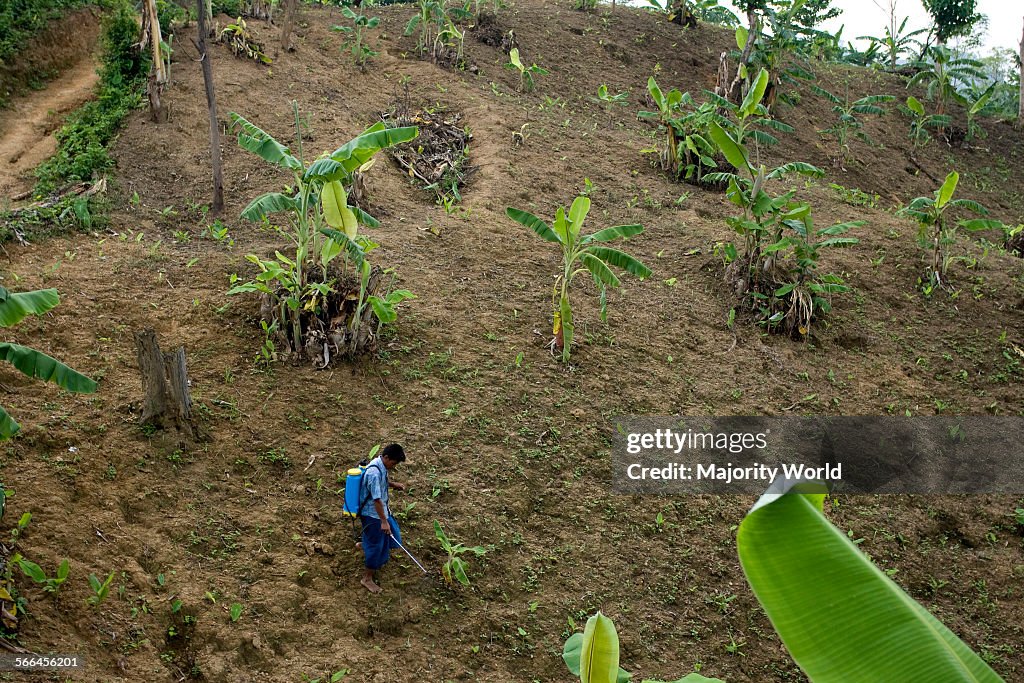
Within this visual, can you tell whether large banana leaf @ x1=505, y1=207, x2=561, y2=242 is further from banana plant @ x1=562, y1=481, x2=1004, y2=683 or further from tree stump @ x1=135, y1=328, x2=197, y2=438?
banana plant @ x1=562, y1=481, x2=1004, y2=683

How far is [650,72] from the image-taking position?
47.8ft

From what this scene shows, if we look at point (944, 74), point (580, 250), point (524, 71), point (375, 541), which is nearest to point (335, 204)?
point (580, 250)

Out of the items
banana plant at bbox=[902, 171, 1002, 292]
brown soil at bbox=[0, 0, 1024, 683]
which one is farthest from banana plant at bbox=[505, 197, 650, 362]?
banana plant at bbox=[902, 171, 1002, 292]

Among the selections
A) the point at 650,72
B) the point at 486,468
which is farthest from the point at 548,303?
the point at 650,72

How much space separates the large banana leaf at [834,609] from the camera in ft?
6.55

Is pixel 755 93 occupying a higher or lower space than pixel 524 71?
higher

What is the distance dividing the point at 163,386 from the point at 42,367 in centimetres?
114

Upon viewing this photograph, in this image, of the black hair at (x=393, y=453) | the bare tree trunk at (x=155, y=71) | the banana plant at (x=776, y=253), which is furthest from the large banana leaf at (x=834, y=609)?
the bare tree trunk at (x=155, y=71)

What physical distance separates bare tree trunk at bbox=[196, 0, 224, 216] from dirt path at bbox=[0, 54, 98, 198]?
193cm

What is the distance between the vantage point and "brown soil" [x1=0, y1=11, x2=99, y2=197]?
8.59 metres

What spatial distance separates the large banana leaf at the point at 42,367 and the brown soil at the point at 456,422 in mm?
981

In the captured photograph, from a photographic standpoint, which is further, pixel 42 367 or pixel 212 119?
pixel 212 119

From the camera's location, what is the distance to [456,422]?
6281 mm

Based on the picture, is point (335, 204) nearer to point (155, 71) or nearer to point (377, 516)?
point (377, 516)
